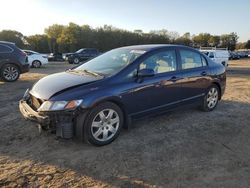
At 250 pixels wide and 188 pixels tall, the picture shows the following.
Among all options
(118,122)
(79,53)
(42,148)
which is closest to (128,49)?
(118,122)

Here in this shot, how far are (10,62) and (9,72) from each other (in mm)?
416

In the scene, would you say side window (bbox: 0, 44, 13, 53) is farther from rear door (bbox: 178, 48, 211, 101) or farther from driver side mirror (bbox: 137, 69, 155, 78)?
driver side mirror (bbox: 137, 69, 155, 78)

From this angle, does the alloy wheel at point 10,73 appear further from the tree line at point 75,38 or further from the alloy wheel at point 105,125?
the tree line at point 75,38

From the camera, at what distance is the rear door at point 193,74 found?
595cm

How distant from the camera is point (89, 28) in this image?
56.6 meters

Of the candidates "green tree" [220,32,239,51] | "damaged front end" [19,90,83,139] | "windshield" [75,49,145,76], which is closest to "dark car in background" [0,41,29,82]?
"windshield" [75,49,145,76]

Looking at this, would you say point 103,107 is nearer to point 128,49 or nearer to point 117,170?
point 117,170

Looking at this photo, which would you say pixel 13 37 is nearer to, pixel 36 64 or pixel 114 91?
pixel 36 64

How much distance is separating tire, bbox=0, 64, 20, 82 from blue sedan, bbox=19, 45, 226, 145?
6.82 meters

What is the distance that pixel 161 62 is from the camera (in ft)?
18.1

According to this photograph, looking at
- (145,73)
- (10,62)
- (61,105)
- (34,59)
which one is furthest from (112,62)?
(34,59)

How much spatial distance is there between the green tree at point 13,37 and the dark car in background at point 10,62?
3936 centimetres

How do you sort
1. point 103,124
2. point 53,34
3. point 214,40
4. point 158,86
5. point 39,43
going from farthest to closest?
point 214,40
point 53,34
point 39,43
point 158,86
point 103,124

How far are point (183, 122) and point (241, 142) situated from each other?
1.30 m
